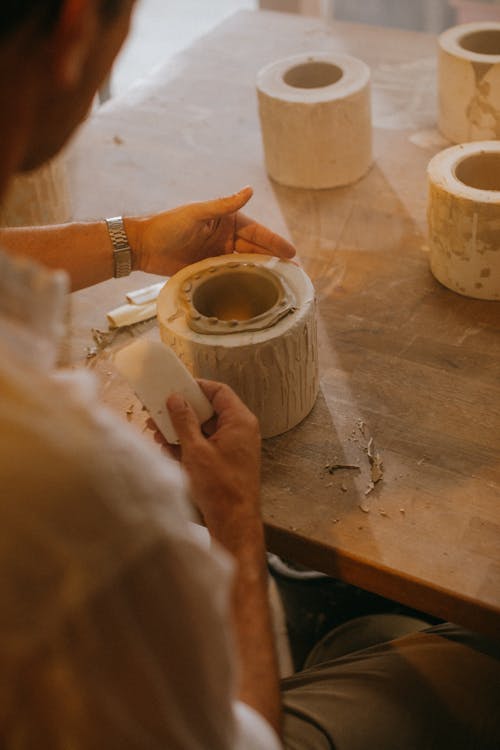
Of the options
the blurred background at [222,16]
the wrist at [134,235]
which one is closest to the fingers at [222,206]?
the wrist at [134,235]

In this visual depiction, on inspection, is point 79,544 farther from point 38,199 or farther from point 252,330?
point 38,199

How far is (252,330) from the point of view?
1133mm

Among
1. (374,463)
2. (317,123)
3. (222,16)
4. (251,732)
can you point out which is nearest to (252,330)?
(374,463)

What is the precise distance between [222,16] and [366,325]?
3.57 meters

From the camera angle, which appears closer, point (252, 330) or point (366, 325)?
point (252, 330)

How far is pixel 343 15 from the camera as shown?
11.4 ft

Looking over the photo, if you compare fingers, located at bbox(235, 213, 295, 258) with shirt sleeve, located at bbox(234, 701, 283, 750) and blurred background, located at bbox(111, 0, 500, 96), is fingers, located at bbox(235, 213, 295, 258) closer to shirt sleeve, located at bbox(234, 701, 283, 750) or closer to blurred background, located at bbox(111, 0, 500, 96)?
shirt sleeve, located at bbox(234, 701, 283, 750)

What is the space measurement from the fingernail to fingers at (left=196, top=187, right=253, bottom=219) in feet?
1.33

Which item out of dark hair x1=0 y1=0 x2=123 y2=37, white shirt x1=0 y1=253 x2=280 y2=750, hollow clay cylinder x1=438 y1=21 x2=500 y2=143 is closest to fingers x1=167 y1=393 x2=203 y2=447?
white shirt x1=0 y1=253 x2=280 y2=750

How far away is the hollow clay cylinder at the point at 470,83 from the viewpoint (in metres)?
1.65

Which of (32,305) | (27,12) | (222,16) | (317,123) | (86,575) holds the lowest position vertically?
A: (222,16)

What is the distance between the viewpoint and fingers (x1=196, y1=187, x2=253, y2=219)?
1.34m

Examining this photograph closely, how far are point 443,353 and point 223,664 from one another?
2.52 ft

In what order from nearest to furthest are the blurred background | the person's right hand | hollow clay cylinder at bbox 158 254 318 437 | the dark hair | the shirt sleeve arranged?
the dark hair → the shirt sleeve → the person's right hand → hollow clay cylinder at bbox 158 254 318 437 → the blurred background
